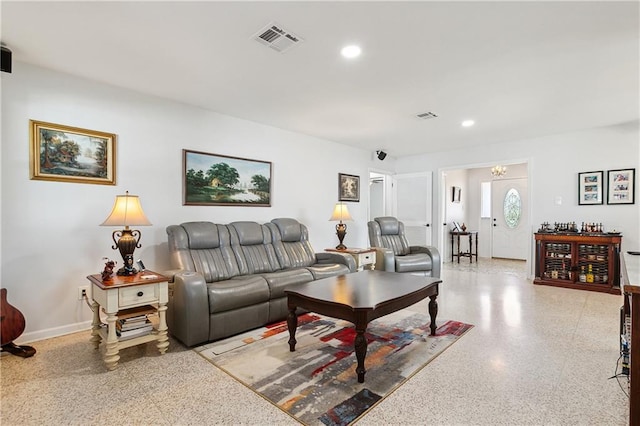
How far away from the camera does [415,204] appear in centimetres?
693

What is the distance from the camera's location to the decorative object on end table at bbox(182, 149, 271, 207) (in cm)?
382

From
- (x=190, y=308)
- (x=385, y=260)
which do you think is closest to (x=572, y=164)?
(x=385, y=260)

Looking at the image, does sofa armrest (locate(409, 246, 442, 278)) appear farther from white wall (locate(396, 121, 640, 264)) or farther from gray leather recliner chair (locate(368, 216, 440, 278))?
white wall (locate(396, 121, 640, 264))

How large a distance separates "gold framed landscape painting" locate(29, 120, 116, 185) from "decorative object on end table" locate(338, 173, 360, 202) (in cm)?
359

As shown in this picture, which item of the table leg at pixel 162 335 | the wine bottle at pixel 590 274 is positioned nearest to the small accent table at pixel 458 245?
the wine bottle at pixel 590 274

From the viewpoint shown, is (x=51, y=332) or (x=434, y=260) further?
(x=434, y=260)

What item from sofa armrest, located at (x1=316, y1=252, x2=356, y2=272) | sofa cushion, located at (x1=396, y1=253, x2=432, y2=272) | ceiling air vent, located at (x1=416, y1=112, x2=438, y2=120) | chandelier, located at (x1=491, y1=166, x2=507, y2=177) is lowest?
sofa cushion, located at (x1=396, y1=253, x2=432, y2=272)

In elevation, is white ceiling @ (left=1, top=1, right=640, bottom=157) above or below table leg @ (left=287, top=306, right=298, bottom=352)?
above

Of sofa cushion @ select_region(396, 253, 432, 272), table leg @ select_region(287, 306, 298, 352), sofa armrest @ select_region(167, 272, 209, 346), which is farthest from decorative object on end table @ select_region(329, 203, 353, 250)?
sofa armrest @ select_region(167, 272, 209, 346)

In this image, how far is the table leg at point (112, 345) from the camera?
2.29 metres

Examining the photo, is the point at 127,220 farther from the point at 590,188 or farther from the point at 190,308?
the point at 590,188

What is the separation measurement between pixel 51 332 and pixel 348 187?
15.0 feet

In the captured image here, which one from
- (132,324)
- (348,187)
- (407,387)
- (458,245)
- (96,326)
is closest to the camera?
(407,387)

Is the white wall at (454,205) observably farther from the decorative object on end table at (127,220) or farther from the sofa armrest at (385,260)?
the decorative object on end table at (127,220)
